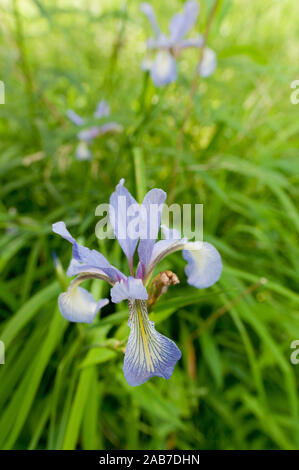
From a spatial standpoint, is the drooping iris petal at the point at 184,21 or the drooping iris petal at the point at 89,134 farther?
the drooping iris petal at the point at 89,134

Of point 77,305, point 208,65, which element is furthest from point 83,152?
point 77,305

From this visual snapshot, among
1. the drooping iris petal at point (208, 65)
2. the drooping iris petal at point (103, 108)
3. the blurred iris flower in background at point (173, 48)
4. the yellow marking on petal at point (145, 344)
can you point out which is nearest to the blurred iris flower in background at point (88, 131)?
the drooping iris petal at point (103, 108)

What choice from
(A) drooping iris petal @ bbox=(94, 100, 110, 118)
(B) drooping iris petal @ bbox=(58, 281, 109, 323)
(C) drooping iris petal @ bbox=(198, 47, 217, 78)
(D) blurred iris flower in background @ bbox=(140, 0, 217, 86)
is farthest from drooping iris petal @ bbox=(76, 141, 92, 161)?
(B) drooping iris petal @ bbox=(58, 281, 109, 323)

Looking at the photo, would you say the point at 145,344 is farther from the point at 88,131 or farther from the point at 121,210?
the point at 88,131

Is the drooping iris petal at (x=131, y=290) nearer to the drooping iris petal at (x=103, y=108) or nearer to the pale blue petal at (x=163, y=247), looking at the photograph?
the pale blue petal at (x=163, y=247)

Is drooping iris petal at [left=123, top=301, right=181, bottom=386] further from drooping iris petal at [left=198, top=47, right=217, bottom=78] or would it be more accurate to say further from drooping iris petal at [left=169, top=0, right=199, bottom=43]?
drooping iris petal at [left=169, top=0, right=199, bottom=43]

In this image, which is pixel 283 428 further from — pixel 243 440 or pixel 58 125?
pixel 58 125

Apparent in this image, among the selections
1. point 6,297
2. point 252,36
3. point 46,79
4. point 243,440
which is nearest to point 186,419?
point 243,440

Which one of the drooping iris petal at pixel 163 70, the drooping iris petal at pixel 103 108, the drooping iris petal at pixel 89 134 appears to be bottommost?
the drooping iris petal at pixel 89 134
